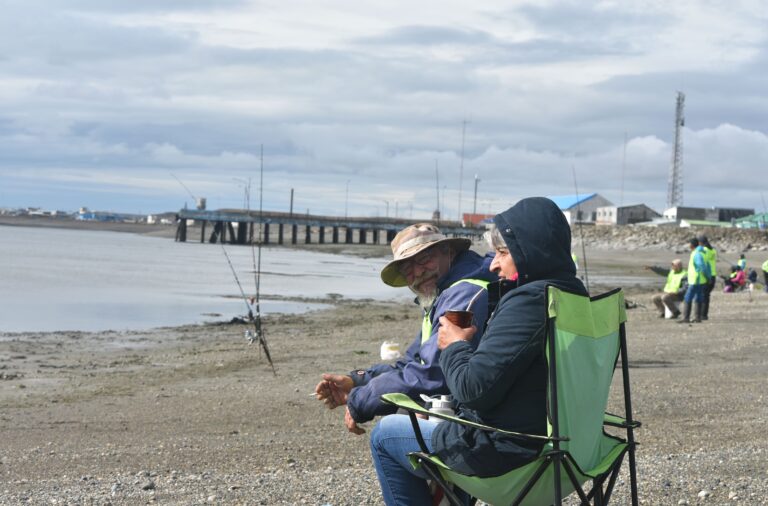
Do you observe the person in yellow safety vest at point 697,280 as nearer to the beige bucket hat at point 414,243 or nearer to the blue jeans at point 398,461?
the beige bucket hat at point 414,243

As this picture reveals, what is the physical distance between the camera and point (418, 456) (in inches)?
150

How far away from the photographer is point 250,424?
827cm

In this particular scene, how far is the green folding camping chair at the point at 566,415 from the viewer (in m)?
3.48

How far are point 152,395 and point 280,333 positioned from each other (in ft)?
26.5

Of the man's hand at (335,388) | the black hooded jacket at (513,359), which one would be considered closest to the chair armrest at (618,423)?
the black hooded jacket at (513,359)

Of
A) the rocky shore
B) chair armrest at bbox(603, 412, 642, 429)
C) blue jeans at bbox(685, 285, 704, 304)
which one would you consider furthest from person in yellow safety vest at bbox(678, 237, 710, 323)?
chair armrest at bbox(603, 412, 642, 429)

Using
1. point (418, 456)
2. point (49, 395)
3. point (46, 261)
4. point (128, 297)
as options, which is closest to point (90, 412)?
point (49, 395)

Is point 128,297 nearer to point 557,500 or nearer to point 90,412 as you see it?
point 90,412

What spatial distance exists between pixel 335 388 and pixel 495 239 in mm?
1257

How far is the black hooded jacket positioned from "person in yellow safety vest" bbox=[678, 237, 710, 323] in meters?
14.7

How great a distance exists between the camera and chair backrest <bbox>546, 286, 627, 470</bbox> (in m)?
3.48

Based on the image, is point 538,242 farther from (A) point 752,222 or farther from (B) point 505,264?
(A) point 752,222

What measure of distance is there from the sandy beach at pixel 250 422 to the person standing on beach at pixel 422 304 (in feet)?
3.81

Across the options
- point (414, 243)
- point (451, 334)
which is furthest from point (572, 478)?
point (414, 243)
